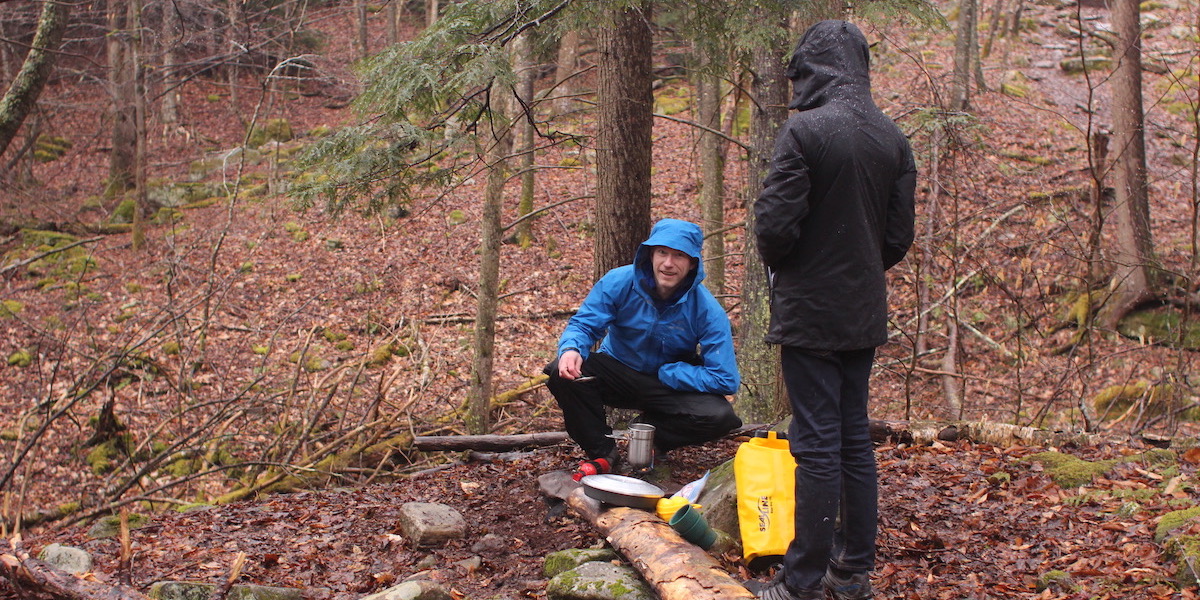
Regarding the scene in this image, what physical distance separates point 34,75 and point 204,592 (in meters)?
5.70

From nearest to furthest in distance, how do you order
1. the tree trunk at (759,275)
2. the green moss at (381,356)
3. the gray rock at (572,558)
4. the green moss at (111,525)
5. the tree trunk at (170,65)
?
the gray rock at (572,558) < the green moss at (111,525) < the tree trunk at (759,275) < the green moss at (381,356) < the tree trunk at (170,65)

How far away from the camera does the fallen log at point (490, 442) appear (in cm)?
616

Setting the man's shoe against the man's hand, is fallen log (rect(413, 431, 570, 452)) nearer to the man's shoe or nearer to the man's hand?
the man's hand

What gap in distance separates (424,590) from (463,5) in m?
3.34

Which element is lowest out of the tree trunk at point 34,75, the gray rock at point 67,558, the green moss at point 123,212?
the gray rock at point 67,558

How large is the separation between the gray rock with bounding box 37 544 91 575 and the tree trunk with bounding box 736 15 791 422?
4.26 metres

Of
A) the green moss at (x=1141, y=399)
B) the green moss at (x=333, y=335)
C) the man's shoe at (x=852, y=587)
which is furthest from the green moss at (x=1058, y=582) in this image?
the green moss at (x=333, y=335)

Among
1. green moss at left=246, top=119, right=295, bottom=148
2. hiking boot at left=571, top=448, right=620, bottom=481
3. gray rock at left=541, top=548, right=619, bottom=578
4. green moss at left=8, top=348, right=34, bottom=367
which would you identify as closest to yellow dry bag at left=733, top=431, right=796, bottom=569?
gray rock at left=541, top=548, right=619, bottom=578

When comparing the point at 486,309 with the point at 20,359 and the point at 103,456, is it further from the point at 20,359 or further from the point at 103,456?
the point at 20,359

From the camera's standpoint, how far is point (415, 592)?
3.52 meters

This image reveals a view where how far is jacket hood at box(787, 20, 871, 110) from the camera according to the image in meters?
3.17

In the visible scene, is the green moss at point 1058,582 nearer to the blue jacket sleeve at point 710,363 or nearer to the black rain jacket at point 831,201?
the black rain jacket at point 831,201

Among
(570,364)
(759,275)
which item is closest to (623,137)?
(570,364)

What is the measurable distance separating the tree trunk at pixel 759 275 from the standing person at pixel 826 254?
9.58ft
